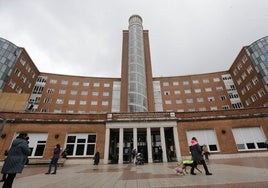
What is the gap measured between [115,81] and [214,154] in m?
38.0

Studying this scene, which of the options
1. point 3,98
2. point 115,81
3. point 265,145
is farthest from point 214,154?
point 115,81

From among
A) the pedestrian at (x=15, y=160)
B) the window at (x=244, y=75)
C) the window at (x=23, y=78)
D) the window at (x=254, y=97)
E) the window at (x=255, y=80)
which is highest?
the window at (x=244, y=75)

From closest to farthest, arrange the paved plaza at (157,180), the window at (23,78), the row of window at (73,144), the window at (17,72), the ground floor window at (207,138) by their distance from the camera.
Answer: the paved plaza at (157,180), the row of window at (73,144), the ground floor window at (207,138), the window at (17,72), the window at (23,78)

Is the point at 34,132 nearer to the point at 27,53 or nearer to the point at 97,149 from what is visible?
the point at 97,149

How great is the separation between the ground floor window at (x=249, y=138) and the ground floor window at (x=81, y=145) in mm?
17396

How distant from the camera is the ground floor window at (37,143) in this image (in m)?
17.0

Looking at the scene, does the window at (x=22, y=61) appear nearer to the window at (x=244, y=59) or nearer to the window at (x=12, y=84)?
the window at (x=12, y=84)

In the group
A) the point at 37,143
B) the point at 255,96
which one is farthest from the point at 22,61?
the point at 255,96

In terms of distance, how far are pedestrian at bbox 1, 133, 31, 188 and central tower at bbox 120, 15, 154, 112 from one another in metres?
32.3

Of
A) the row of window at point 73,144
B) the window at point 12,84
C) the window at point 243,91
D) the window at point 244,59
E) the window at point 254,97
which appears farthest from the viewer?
the window at point 243,91

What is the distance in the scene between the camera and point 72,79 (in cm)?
4797

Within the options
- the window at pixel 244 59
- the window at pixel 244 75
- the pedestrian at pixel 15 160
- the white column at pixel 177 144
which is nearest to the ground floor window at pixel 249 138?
the white column at pixel 177 144

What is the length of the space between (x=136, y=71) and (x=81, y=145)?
28.1 meters

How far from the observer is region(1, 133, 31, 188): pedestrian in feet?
13.3
